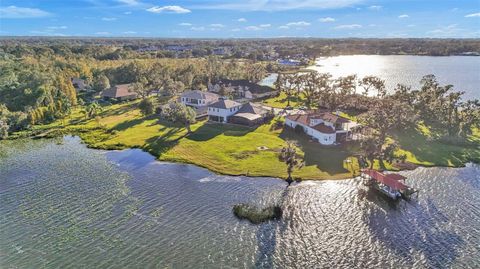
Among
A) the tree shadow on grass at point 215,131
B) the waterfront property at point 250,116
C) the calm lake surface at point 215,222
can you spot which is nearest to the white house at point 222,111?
the waterfront property at point 250,116

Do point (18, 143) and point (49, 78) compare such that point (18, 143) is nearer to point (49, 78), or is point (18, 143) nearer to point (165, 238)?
point (49, 78)

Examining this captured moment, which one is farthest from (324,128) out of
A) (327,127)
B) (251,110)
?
(251,110)

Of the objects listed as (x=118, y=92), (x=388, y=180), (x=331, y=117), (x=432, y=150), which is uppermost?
(x=331, y=117)

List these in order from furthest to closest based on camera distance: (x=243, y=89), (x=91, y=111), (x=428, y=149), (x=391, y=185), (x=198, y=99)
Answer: (x=243, y=89), (x=198, y=99), (x=91, y=111), (x=428, y=149), (x=391, y=185)

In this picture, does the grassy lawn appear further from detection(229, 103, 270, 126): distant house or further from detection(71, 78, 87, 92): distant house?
detection(71, 78, 87, 92): distant house

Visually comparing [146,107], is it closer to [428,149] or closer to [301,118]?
[301,118]

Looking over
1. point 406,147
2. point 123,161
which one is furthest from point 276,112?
point 123,161

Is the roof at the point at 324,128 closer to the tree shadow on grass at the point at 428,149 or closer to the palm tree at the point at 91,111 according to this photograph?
the tree shadow on grass at the point at 428,149
